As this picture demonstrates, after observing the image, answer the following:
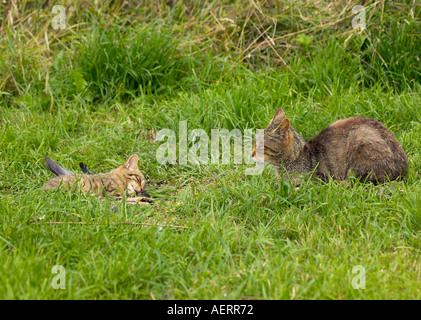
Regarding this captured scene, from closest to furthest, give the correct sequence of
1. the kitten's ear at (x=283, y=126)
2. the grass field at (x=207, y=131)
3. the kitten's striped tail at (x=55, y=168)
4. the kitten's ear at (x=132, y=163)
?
the grass field at (x=207, y=131), the kitten's ear at (x=283, y=126), the kitten's striped tail at (x=55, y=168), the kitten's ear at (x=132, y=163)

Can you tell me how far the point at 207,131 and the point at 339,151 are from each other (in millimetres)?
1419

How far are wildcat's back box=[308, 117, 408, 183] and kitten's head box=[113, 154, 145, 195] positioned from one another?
150cm

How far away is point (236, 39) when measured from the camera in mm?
6395

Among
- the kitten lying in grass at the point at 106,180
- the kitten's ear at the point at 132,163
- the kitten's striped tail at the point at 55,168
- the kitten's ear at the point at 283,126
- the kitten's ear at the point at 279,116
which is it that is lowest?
the kitten lying in grass at the point at 106,180

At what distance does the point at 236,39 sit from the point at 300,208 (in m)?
3.19

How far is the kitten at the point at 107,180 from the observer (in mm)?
4195

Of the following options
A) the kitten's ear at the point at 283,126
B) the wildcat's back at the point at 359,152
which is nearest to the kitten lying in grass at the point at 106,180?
the kitten's ear at the point at 283,126

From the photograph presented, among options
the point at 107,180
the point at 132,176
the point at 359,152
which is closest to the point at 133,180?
the point at 132,176

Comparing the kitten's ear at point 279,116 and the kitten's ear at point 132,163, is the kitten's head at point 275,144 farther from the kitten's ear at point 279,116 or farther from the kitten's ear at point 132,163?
the kitten's ear at point 132,163

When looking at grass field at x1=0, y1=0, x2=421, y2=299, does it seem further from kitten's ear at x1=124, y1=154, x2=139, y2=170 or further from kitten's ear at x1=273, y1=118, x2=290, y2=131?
kitten's ear at x1=273, y1=118, x2=290, y2=131

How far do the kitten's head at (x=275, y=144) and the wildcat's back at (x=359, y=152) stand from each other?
243 millimetres

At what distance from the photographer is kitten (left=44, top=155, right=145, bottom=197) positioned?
4195mm

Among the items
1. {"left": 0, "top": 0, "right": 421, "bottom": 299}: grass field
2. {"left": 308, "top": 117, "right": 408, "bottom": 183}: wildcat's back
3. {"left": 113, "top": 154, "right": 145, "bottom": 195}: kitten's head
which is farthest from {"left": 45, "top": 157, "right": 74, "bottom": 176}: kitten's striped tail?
{"left": 308, "top": 117, "right": 408, "bottom": 183}: wildcat's back

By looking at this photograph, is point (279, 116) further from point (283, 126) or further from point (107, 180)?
point (107, 180)
